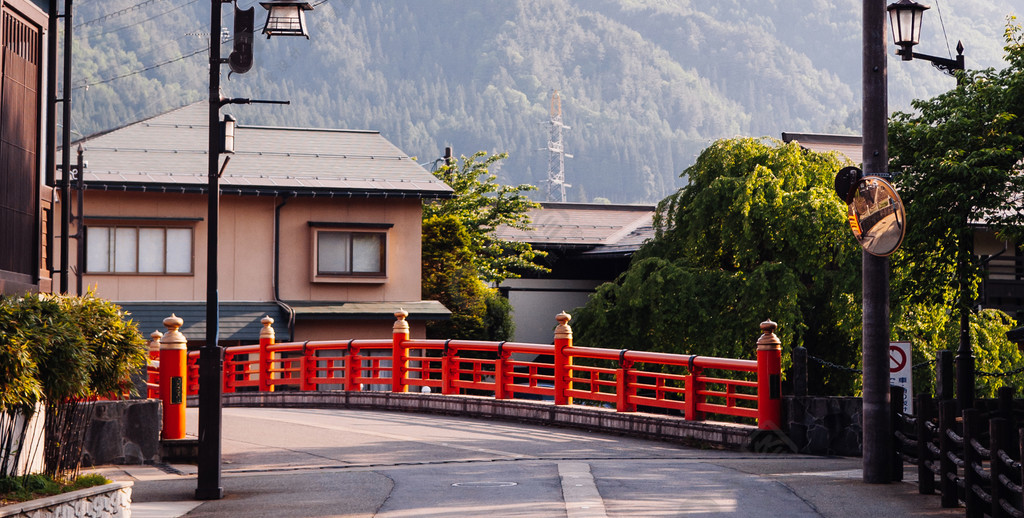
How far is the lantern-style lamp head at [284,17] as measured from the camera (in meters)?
12.0

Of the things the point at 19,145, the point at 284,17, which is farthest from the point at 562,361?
the point at 19,145

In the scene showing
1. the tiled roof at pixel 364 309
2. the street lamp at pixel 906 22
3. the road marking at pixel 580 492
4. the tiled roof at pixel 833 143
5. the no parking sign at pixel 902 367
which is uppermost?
the tiled roof at pixel 833 143

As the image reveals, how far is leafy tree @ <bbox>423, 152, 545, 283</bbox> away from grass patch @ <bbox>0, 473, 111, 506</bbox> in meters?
27.7

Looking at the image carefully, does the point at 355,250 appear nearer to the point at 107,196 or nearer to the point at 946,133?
the point at 107,196

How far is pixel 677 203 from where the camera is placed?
90.5 feet

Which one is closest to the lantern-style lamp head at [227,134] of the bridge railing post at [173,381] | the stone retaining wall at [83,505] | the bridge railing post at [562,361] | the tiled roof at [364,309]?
the stone retaining wall at [83,505]

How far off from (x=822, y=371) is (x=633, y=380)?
8.48 meters

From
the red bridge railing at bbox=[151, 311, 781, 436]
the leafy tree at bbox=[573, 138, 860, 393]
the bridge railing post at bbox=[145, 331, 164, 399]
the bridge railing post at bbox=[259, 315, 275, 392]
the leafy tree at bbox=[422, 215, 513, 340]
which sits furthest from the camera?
the leafy tree at bbox=[422, 215, 513, 340]

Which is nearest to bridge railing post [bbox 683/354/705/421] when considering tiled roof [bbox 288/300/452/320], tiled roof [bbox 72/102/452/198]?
tiled roof [bbox 288/300/452/320]

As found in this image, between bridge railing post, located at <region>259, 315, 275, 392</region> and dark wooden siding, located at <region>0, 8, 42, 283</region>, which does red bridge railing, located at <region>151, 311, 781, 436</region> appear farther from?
dark wooden siding, located at <region>0, 8, 42, 283</region>

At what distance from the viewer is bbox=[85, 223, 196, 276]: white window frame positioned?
32281mm

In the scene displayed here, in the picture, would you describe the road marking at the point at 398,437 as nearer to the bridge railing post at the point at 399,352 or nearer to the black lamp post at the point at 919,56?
the bridge railing post at the point at 399,352

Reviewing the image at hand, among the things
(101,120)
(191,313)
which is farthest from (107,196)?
(101,120)

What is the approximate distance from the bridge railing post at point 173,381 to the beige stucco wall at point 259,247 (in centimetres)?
1651
